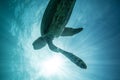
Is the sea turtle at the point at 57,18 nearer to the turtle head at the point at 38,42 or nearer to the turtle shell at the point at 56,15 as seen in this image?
the turtle shell at the point at 56,15

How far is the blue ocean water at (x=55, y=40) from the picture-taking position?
13.3m

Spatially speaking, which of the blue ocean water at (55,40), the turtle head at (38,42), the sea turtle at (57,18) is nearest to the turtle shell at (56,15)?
the sea turtle at (57,18)

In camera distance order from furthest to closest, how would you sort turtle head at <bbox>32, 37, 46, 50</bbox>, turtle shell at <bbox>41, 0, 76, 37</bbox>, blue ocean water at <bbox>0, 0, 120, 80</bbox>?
1. blue ocean water at <bbox>0, 0, 120, 80</bbox>
2. turtle head at <bbox>32, 37, 46, 50</bbox>
3. turtle shell at <bbox>41, 0, 76, 37</bbox>

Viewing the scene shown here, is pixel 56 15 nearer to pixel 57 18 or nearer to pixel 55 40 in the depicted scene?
pixel 57 18

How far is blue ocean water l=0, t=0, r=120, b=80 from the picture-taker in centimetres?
1327

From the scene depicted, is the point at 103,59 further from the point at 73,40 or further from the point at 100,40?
the point at 73,40

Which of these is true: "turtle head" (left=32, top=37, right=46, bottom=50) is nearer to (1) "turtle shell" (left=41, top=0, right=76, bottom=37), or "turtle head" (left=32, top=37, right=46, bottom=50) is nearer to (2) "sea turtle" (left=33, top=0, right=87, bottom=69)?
(2) "sea turtle" (left=33, top=0, right=87, bottom=69)

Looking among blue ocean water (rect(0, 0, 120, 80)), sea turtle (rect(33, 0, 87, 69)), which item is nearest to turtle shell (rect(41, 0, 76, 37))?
sea turtle (rect(33, 0, 87, 69))

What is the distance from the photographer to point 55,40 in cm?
1318

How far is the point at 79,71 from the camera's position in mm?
19000

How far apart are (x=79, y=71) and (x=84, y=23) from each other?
781 centimetres

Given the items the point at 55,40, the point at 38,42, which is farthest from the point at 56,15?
the point at 55,40

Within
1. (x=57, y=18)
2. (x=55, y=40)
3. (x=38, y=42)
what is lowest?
(x=57, y=18)

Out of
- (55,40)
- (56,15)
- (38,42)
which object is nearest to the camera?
(56,15)
